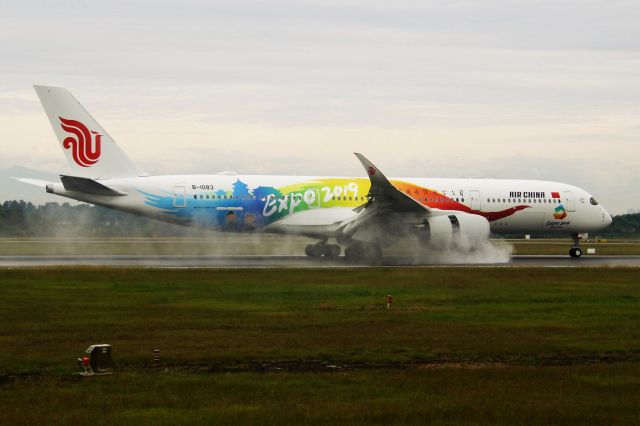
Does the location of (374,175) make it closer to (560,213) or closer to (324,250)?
(324,250)

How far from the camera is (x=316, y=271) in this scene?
127 ft

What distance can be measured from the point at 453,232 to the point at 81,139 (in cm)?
1917

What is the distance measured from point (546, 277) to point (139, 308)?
1873 cm

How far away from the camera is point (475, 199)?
50938 mm

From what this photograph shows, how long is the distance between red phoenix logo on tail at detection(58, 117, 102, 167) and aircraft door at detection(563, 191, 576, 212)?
26.8 meters

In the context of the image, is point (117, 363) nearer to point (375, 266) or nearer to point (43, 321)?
point (43, 321)

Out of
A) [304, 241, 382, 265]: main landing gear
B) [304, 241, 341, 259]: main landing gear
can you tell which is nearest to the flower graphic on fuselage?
[304, 241, 382, 265]: main landing gear

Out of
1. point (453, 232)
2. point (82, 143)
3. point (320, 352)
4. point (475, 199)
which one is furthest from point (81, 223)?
point (320, 352)

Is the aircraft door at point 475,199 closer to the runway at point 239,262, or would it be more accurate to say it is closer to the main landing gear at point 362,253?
the runway at point 239,262

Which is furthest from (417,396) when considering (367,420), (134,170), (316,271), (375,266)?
(134,170)

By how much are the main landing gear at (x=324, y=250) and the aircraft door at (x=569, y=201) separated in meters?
14.5

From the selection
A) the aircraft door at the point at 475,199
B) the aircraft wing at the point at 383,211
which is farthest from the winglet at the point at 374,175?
the aircraft door at the point at 475,199

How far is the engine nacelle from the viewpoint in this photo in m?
44.7

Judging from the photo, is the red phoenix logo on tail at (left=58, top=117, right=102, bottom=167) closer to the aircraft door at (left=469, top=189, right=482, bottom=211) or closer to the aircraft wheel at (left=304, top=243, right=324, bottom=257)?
the aircraft wheel at (left=304, top=243, right=324, bottom=257)
